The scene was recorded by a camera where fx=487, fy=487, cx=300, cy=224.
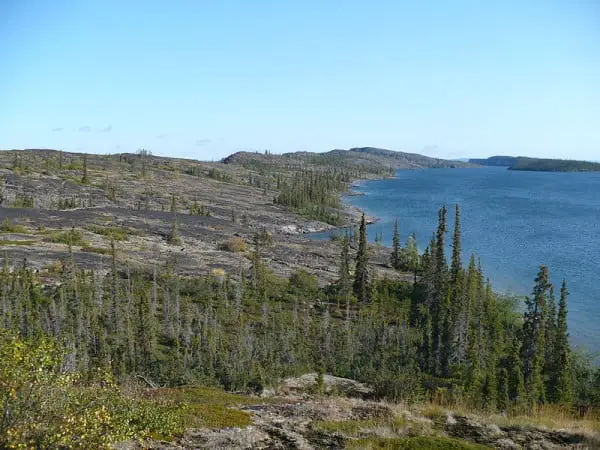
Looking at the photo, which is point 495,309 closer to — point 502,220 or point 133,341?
point 133,341

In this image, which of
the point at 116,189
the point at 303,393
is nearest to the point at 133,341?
the point at 303,393

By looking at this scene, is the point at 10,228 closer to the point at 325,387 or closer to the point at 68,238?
the point at 68,238

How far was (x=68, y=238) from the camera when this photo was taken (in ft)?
248

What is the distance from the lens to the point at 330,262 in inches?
3356

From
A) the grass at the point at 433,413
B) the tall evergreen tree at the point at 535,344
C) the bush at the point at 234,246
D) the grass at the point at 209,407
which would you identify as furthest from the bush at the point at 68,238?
the grass at the point at 433,413

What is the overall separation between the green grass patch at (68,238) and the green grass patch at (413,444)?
68.7 metres

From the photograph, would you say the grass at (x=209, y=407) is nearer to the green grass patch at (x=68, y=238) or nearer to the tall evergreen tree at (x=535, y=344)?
the tall evergreen tree at (x=535, y=344)

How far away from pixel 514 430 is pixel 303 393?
12.6 meters

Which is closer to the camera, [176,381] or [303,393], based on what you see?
[303,393]

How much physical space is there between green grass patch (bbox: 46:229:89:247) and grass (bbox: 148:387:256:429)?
6014cm

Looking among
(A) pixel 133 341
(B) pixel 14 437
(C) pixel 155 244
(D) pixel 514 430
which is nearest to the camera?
(B) pixel 14 437

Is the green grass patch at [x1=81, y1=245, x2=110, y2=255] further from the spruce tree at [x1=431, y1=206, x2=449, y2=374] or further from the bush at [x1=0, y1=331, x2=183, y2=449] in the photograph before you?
the bush at [x1=0, y1=331, x2=183, y2=449]

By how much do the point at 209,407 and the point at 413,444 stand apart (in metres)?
7.23

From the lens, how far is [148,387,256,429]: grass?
15.5m
